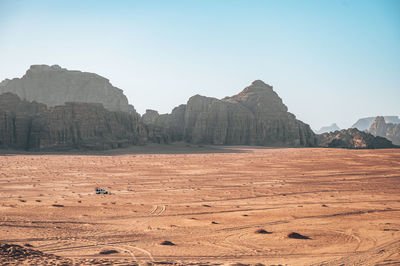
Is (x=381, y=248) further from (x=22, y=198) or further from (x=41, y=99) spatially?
(x=41, y=99)

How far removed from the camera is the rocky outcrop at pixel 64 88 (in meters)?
111

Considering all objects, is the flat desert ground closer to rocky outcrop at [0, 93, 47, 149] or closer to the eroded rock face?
the eroded rock face

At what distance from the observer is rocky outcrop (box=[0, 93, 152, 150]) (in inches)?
2270

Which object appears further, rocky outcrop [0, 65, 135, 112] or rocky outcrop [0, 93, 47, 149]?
rocky outcrop [0, 65, 135, 112]

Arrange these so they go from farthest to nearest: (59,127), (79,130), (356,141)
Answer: (356,141)
(79,130)
(59,127)

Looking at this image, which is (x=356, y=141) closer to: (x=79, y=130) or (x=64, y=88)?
(x=79, y=130)

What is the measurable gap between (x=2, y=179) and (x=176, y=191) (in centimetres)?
1266

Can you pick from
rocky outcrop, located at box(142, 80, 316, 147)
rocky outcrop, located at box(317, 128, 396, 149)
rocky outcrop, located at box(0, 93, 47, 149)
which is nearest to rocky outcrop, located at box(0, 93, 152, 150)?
rocky outcrop, located at box(0, 93, 47, 149)

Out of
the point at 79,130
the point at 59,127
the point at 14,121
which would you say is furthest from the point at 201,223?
the point at 14,121

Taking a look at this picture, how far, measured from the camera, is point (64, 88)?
114 m

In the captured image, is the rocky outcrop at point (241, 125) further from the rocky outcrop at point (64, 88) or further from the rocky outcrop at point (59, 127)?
the rocky outcrop at point (64, 88)

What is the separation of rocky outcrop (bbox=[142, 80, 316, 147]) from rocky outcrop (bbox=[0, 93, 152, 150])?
17.6m

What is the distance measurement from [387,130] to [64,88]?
154606 mm

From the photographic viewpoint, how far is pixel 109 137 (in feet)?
210
